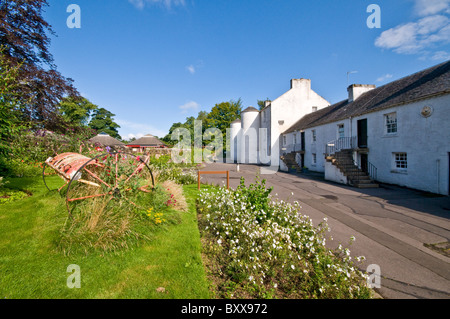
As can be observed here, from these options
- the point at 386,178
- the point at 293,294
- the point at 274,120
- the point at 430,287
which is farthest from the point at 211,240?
the point at 274,120

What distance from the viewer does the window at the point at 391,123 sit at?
1251 centimetres

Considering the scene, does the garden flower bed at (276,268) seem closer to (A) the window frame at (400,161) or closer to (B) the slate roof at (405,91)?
(A) the window frame at (400,161)

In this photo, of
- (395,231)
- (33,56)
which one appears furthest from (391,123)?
(33,56)

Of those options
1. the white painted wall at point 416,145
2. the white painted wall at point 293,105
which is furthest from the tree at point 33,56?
the white painted wall at point 293,105

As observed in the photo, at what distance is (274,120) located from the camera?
2759 cm

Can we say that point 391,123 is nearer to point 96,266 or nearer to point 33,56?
point 96,266

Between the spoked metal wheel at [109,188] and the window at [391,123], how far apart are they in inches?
591

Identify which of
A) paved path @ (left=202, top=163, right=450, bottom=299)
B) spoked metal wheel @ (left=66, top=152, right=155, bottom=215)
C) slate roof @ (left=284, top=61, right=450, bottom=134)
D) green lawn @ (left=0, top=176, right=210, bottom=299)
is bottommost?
paved path @ (left=202, top=163, right=450, bottom=299)

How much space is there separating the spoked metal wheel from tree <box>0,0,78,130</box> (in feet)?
26.3

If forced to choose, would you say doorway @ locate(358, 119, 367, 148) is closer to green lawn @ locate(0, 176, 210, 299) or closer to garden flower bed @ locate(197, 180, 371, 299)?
garden flower bed @ locate(197, 180, 371, 299)

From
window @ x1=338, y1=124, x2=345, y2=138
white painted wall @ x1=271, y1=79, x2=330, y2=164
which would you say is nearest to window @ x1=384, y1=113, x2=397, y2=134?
window @ x1=338, y1=124, x2=345, y2=138

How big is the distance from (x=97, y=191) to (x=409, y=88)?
58.9 ft

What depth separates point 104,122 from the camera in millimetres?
57094

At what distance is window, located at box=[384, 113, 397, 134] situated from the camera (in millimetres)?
12509
